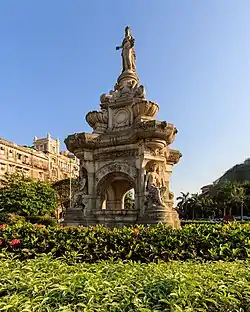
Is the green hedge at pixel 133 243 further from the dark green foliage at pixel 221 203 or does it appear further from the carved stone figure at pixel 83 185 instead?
the dark green foliage at pixel 221 203

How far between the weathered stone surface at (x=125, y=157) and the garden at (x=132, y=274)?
3.92m

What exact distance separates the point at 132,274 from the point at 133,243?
3.26 meters

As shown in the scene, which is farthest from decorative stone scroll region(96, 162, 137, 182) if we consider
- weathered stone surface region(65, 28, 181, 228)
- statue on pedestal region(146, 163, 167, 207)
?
statue on pedestal region(146, 163, 167, 207)

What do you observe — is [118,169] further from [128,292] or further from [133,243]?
[128,292]

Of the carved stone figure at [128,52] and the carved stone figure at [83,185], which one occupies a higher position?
the carved stone figure at [128,52]

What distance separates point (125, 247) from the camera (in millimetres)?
6516

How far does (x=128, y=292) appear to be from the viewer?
8.55 ft

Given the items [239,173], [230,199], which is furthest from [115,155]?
[239,173]

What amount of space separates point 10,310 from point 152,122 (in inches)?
369

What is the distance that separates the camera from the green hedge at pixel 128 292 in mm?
2359

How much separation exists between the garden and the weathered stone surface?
3923 mm

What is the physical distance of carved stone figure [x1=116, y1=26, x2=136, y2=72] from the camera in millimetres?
14669

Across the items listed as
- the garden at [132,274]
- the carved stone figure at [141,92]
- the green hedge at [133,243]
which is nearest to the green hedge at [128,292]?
the garden at [132,274]

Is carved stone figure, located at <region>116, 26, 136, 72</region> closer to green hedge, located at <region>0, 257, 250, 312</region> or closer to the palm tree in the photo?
green hedge, located at <region>0, 257, 250, 312</region>
